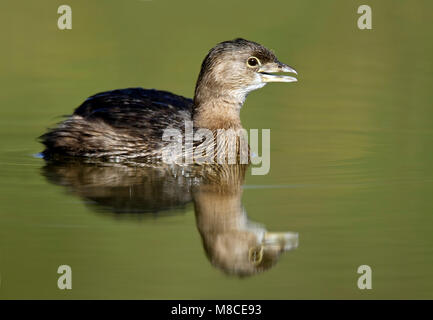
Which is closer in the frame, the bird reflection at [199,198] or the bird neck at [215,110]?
the bird reflection at [199,198]

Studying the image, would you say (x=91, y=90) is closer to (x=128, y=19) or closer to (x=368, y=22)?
(x=128, y=19)

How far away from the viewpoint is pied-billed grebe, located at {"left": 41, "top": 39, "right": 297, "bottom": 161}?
42.3 ft

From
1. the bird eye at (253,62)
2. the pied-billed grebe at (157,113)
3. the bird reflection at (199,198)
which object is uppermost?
the bird eye at (253,62)

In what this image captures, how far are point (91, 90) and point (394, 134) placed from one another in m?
6.27

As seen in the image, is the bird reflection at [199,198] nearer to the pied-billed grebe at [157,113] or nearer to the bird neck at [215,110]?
the pied-billed grebe at [157,113]

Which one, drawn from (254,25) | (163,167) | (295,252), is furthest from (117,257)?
(254,25)

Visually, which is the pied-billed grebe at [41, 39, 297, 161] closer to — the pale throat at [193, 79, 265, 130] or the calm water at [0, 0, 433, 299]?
the pale throat at [193, 79, 265, 130]

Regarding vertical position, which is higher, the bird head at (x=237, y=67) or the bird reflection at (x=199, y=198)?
the bird head at (x=237, y=67)

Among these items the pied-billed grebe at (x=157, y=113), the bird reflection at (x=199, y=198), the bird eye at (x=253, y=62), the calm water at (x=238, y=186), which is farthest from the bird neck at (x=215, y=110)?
the calm water at (x=238, y=186)

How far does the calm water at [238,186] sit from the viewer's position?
28.2ft

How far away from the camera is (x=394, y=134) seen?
48.4 ft

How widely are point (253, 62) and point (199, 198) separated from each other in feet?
9.88

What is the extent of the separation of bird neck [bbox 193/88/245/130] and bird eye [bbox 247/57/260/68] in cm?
47

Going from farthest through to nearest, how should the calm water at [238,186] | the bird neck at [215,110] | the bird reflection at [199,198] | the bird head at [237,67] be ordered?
the bird neck at [215,110], the bird head at [237,67], the bird reflection at [199,198], the calm water at [238,186]
